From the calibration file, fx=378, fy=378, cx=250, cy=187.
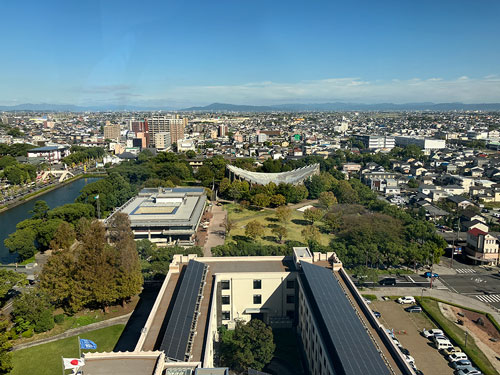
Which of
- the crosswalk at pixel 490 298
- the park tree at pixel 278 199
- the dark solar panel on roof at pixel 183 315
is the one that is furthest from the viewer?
the park tree at pixel 278 199

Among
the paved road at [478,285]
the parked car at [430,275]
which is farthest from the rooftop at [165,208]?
the paved road at [478,285]

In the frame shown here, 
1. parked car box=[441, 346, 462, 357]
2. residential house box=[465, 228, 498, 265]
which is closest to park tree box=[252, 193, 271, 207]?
residential house box=[465, 228, 498, 265]

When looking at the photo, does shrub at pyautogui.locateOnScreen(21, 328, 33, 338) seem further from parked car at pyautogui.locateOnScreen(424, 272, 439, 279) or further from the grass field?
parked car at pyautogui.locateOnScreen(424, 272, 439, 279)

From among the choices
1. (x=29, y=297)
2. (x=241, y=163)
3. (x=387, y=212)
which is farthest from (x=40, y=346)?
(x=241, y=163)

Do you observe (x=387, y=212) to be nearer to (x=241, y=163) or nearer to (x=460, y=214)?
(x=460, y=214)

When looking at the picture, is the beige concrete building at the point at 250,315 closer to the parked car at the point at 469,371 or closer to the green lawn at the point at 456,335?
the parked car at the point at 469,371
